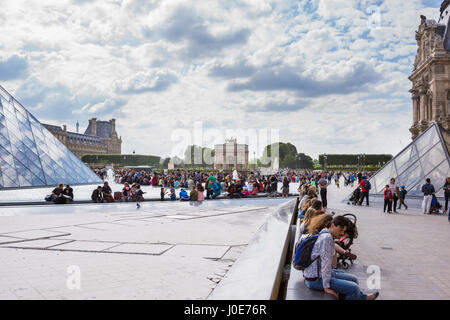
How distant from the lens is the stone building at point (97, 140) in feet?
389

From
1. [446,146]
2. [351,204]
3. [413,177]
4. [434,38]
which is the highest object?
[434,38]

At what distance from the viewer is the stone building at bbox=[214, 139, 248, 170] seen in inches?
2790

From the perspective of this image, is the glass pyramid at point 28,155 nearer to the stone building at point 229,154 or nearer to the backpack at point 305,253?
the backpack at point 305,253

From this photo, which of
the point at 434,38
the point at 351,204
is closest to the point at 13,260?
the point at 351,204

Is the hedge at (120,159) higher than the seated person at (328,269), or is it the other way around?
the hedge at (120,159)

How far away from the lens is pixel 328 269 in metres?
3.55

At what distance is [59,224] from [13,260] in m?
4.28

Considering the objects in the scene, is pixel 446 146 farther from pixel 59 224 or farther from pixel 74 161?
pixel 74 161

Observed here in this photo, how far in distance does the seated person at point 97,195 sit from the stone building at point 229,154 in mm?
55027

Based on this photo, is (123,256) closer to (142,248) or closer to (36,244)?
(142,248)

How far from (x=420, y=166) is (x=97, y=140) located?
125216 mm

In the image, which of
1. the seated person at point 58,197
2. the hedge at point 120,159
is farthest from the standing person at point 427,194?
the hedge at point 120,159

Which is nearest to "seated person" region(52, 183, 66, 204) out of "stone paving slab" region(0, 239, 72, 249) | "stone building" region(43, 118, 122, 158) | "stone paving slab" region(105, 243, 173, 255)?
"stone paving slab" region(0, 239, 72, 249)
